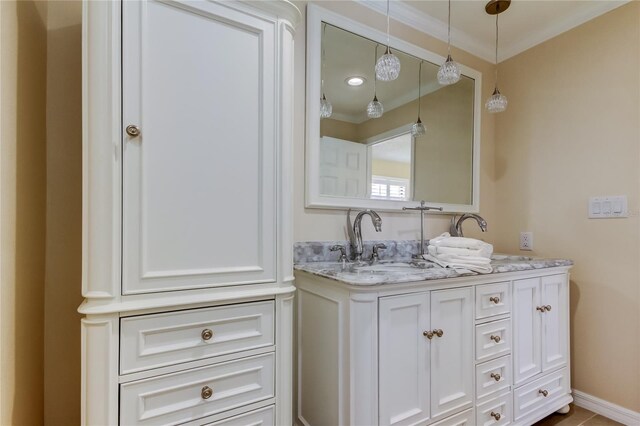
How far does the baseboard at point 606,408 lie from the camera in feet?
5.29

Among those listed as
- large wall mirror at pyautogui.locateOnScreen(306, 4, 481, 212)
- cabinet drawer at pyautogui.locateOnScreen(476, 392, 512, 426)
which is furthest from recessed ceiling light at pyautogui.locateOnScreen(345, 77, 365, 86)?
cabinet drawer at pyautogui.locateOnScreen(476, 392, 512, 426)

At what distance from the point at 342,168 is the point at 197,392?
1.17m

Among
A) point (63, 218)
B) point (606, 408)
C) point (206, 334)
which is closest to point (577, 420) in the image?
point (606, 408)

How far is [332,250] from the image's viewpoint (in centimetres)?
158

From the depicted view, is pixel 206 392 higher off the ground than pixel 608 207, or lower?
lower

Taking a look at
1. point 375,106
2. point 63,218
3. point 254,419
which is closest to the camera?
point 254,419

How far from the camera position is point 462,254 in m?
1.41

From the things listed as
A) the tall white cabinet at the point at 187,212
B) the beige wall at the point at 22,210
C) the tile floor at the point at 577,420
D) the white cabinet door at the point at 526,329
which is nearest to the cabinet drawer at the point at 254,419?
the tall white cabinet at the point at 187,212

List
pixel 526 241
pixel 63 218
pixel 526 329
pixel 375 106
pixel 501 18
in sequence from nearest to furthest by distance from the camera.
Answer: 1. pixel 63 218
2. pixel 526 329
3. pixel 375 106
4. pixel 501 18
5. pixel 526 241

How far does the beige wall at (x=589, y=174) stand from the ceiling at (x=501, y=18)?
64mm

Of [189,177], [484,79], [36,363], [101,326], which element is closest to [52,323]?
[36,363]

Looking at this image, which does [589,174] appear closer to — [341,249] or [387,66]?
[387,66]

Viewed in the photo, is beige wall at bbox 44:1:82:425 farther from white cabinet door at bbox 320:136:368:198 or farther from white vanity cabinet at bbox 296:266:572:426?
white cabinet door at bbox 320:136:368:198

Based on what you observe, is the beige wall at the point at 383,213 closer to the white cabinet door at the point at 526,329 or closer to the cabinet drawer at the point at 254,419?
the white cabinet door at the point at 526,329
